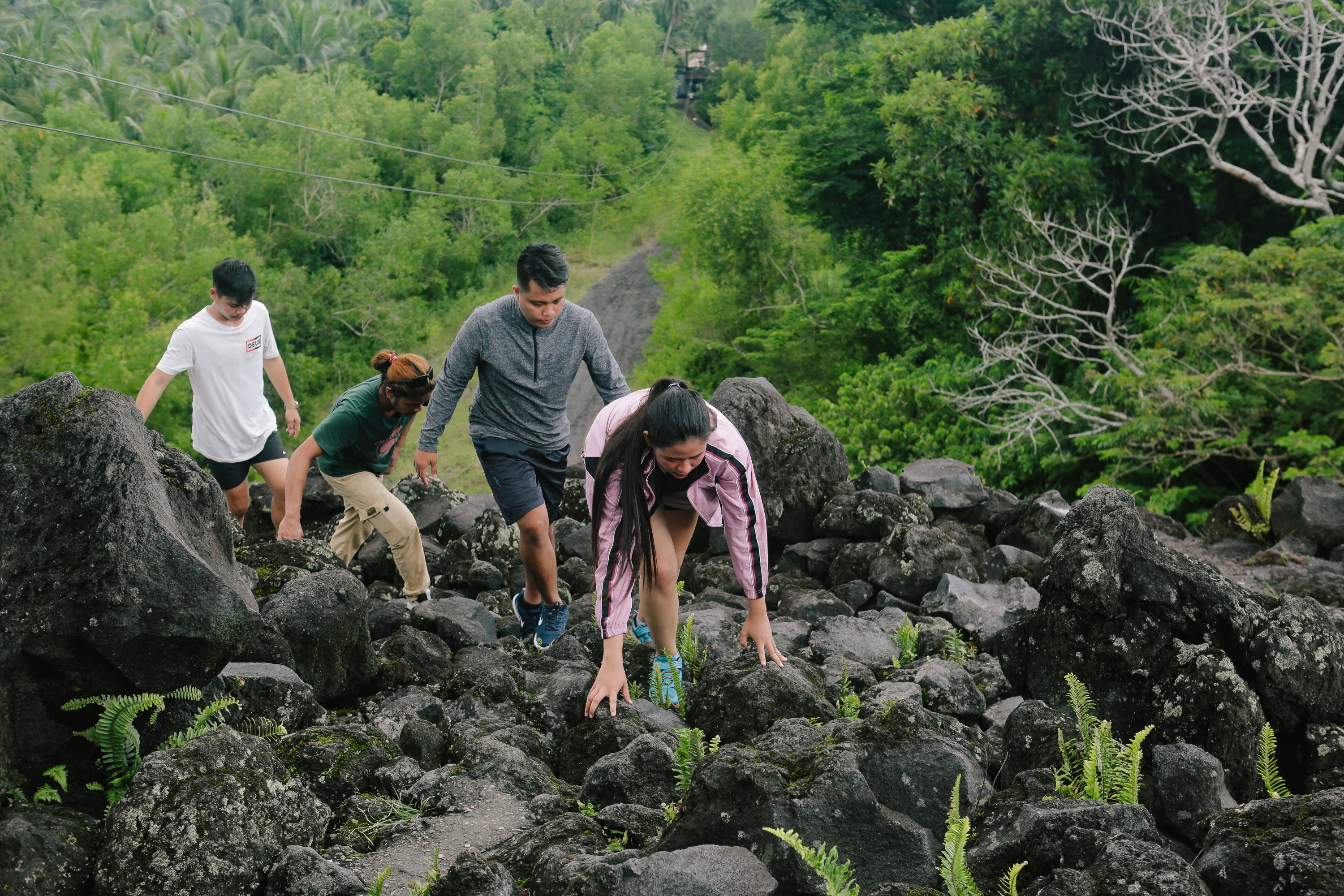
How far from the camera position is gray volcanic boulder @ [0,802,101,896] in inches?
126

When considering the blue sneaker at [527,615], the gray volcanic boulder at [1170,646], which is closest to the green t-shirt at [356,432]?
the blue sneaker at [527,615]

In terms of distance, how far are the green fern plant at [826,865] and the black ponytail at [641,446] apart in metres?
1.36

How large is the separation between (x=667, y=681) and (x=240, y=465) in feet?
11.6

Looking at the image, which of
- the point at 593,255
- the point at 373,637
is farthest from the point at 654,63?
the point at 373,637

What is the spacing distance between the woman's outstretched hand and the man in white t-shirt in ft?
10.4

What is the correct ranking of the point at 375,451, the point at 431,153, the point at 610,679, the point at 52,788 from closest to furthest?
the point at 52,788, the point at 610,679, the point at 375,451, the point at 431,153

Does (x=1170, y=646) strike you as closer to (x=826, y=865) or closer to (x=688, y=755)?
(x=688, y=755)

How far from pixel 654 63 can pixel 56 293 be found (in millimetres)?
42194

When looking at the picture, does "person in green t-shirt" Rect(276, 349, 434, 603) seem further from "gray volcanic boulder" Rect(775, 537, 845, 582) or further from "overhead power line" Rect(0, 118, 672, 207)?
"overhead power line" Rect(0, 118, 672, 207)

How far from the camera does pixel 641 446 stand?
4.20m

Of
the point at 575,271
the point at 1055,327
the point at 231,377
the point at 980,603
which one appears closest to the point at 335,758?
the point at 231,377

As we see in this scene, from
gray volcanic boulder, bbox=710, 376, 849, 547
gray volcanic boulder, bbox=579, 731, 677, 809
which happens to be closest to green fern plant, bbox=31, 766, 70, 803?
gray volcanic boulder, bbox=579, 731, 677, 809

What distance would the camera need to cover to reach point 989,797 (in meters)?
3.80

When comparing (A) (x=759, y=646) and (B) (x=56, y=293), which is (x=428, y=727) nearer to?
(A) (x=759, y=646)
